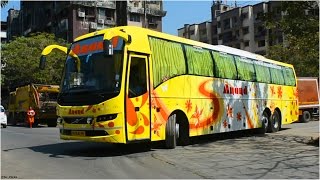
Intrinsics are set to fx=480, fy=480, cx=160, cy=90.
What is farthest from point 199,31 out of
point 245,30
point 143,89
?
point 143,89

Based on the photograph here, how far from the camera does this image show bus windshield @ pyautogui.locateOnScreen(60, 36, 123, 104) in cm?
1203

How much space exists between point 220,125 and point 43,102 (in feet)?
68.4

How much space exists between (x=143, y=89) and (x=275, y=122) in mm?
10488

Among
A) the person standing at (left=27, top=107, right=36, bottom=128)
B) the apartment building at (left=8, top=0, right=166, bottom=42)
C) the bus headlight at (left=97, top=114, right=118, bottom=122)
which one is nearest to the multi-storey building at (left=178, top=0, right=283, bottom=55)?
the apartment building at (left=8, top=0, right=166, bottom=42)

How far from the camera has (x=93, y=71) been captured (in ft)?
40.4

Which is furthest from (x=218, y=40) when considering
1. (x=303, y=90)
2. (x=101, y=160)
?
(x=101, y=160)

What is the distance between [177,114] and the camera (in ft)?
47.0

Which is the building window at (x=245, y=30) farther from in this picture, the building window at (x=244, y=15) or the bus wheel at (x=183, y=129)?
the bus wheel at (x=183, y=129)

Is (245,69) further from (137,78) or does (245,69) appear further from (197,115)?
(137,78)

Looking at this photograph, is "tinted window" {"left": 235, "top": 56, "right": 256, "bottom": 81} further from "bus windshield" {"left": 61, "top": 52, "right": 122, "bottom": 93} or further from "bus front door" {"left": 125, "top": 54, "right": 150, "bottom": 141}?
"bus windshield" {"left": 61, "top": 52, "right": 122, "bottom": 93}

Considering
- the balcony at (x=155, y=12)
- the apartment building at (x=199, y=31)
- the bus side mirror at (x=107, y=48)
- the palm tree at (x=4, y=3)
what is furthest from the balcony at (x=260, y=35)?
the palm tree at (x=4, y=3)

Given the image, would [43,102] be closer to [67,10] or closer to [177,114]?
[177,114]

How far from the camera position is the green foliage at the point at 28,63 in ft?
154

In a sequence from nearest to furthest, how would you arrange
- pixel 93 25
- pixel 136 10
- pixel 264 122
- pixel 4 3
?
1. pixel 4 3
2. pixel 264 122
3. pixel 93 25
4. pixel 136 10
